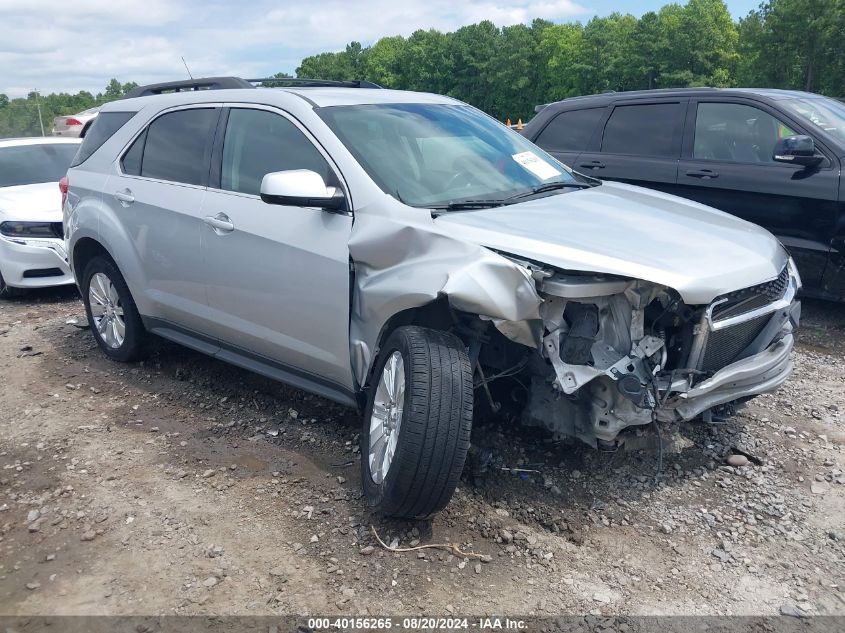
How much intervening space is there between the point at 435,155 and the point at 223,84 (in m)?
1.64

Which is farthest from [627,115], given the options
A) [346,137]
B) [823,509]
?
[823,509]

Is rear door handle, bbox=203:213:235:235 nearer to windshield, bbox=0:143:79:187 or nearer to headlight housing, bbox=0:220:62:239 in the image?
headlight housing, bbox=0:220:62:239

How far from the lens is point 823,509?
344cm

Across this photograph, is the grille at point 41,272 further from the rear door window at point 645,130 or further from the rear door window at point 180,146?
the rear door window at point 645,130

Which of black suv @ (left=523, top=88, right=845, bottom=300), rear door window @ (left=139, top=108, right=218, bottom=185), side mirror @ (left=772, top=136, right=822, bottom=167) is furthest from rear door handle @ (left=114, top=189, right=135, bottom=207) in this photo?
side mirror @ (left=772, top=136, right=822, bottom=167)

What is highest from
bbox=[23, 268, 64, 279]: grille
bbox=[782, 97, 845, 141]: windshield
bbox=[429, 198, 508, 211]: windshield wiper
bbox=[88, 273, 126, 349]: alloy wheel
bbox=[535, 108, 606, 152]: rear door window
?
bbox=[782, 97, 845, 141]: windshield

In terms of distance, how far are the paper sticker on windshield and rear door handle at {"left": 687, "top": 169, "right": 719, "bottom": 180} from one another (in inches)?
89.6

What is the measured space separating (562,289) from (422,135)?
1480mm

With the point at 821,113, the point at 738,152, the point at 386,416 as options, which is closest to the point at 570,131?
the point at 738,152

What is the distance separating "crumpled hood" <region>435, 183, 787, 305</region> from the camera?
9.99ft

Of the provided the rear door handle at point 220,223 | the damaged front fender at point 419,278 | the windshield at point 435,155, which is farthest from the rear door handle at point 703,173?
A: the rear door handle at point 220,223

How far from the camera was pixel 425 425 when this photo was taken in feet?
9.91

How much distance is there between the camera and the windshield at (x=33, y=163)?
8391 millimetres

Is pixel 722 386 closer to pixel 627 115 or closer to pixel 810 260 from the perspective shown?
pixel 810 260
